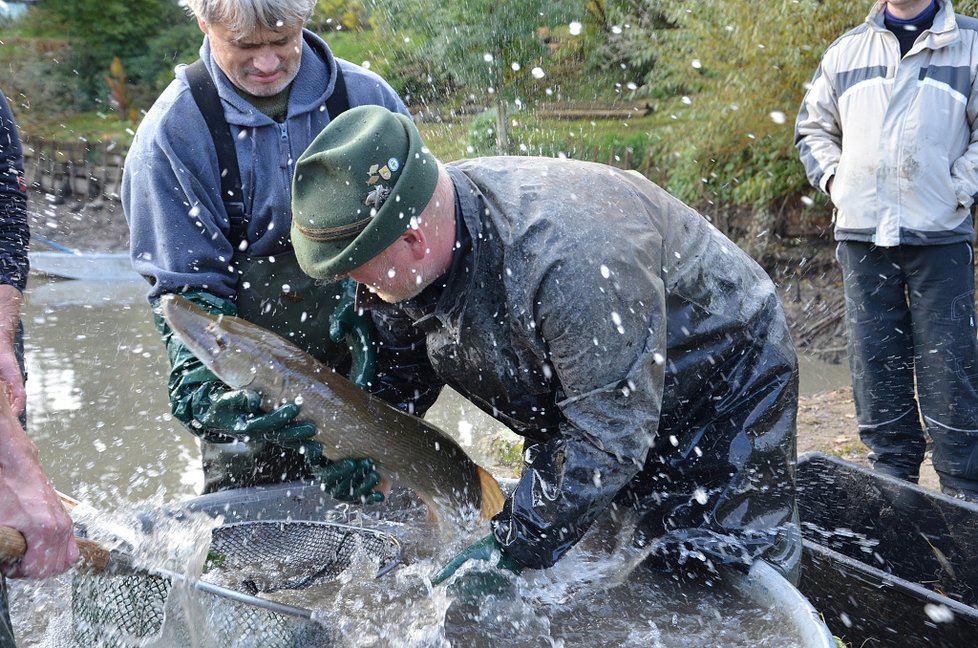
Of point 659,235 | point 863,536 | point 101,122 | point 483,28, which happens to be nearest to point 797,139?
point 863,536

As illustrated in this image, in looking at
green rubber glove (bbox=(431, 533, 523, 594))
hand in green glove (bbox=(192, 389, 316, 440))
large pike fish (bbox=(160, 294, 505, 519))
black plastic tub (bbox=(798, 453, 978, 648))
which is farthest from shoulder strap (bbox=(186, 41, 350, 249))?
black plastic tub (bbox=(798, 453, 978, 648))

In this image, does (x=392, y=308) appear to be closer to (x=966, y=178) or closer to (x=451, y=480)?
(x=451, y=480)

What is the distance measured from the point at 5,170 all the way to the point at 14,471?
6.55 ft

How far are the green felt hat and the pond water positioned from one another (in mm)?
1171

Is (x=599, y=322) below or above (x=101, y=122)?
above

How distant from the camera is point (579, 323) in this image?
2580mm

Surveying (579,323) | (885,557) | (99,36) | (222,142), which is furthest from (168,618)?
(99,36)

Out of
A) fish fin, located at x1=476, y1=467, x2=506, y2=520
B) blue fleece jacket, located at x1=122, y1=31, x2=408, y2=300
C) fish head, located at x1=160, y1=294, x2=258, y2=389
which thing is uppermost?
blue fleece jacket, located at x1=122, y1=31, x2=408, y2=300

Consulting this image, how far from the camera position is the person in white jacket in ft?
15.6

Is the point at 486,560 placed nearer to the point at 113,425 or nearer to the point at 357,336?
the point at 357,336

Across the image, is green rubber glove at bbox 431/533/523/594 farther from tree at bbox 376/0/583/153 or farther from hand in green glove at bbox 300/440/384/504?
tree at bbox 376/0/583/153

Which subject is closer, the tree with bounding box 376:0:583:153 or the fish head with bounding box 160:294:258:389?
the fish head with bounding box 160:294:258:389

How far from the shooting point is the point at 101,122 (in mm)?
19609

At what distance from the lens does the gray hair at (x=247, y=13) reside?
319 centimetres
